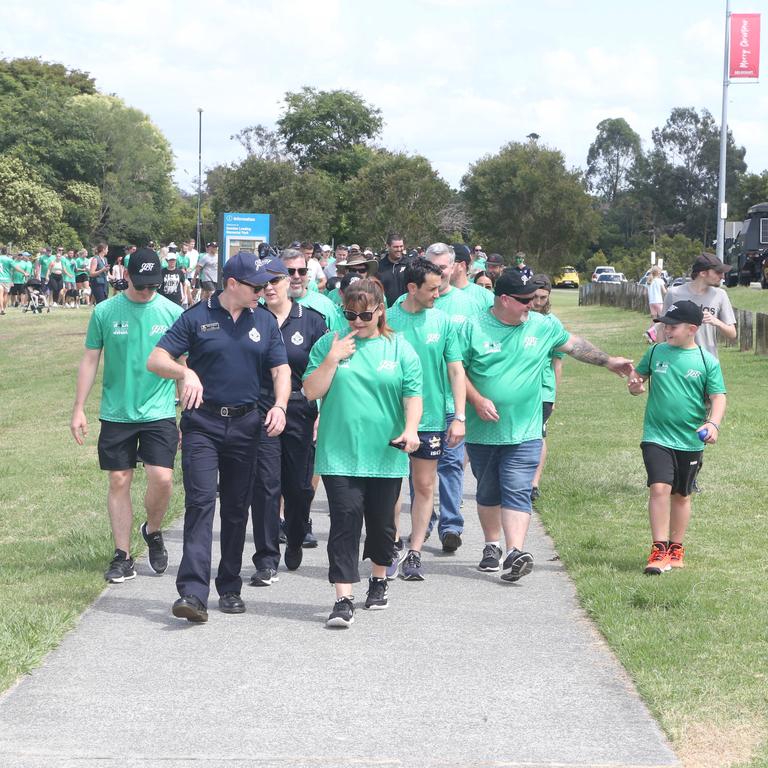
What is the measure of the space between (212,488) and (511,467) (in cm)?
199

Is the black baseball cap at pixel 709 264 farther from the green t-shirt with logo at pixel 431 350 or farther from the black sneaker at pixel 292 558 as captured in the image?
the black sneaker at pixel 292 558

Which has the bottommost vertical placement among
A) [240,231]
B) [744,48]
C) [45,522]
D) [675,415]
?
[45,522]

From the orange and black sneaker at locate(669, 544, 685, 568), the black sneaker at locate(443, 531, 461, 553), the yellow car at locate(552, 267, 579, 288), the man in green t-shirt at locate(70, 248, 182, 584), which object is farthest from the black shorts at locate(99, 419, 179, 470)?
the yellow car at locate(552, 267, 579, 288)

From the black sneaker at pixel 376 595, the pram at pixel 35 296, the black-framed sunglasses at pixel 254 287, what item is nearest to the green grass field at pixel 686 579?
the black sneaker at pixel 376 595

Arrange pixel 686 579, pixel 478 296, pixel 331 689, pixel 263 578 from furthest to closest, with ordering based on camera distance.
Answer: pixel 478 296 < pixel 263 578 < pixel 686 579 < pixel 331 689

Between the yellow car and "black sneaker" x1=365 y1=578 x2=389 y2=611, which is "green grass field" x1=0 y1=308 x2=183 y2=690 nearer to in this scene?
"black sneaker" x1=365 y1=578 x2=389 y2=611

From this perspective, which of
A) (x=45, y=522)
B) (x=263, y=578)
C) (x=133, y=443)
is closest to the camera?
(x=263, y=578)

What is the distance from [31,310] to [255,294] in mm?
35349

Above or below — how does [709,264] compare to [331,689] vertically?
above

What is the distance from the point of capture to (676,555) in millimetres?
8211

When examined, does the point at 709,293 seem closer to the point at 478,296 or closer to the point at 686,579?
the point at 478,296

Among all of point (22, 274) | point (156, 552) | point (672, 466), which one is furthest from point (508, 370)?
point (22, 274)

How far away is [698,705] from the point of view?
5.42 metres

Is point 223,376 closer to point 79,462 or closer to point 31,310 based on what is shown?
point 79,462
